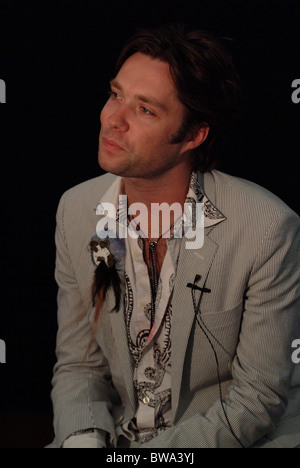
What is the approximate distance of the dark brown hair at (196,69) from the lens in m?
2.85

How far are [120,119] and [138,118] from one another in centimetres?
7

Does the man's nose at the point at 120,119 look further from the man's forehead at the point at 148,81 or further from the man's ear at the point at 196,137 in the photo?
the man's ear at the point at 196,137

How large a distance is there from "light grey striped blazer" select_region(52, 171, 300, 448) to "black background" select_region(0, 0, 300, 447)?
398 mm

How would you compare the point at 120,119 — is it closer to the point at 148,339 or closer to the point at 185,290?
the point at 185,290

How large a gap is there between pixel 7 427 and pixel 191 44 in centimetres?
206

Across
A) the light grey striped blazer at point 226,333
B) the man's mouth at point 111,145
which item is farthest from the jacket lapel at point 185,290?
the man's mouth at point 111,145

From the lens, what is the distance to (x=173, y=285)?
286 cm

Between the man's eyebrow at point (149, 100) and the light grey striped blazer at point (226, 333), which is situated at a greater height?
the man's eyebrow at point (149, 100)

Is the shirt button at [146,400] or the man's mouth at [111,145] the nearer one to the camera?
the man's mouth at [111,145]

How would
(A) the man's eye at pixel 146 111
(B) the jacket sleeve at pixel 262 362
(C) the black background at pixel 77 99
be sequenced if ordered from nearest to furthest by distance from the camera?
(B) the jacket sleeve at pixel 262 362
(A) the man's eye at pixel 146 111
(C) the black background at pixel 77 99

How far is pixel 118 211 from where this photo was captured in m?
3.00

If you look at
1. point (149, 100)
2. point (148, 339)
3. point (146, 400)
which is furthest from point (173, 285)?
point (149, 100)

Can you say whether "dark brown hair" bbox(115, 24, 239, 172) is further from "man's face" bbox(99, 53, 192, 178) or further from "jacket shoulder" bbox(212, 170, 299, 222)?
"jacket shoulder" bbox(212, 170, 299, 222)

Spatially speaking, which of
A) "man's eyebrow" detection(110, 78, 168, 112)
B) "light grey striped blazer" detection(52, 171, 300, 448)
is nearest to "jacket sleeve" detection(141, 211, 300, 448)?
"light grey striped blazer" detection(52, 171, 300, 448)
